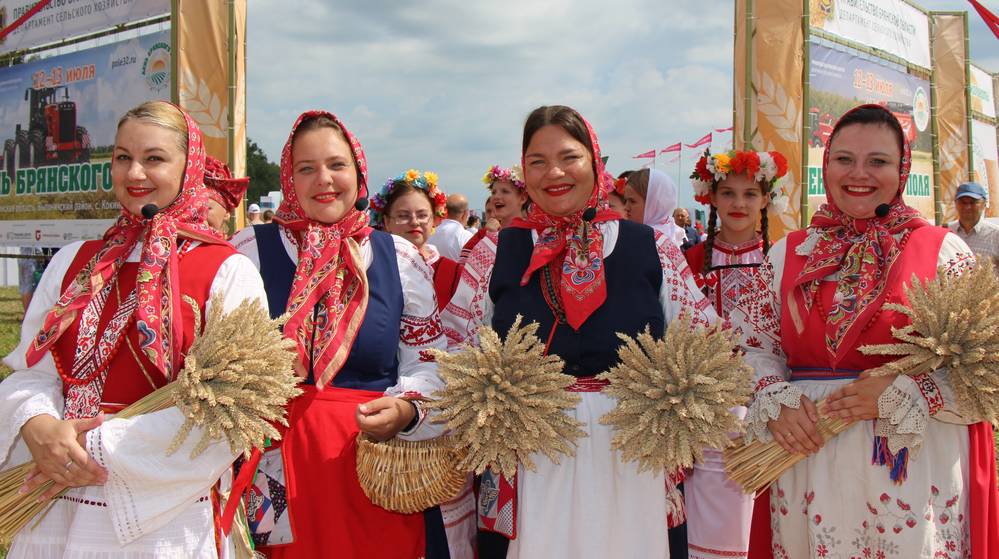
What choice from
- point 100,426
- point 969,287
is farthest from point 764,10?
point 100,426

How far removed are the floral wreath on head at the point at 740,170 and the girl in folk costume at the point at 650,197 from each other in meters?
0.61

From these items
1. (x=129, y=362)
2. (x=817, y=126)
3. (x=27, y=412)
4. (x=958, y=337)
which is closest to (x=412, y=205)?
(x=129, y=362)

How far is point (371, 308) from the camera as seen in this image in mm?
2699

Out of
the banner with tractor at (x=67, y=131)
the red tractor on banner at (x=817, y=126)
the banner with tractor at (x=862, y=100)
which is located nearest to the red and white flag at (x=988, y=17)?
the banner with tractor at (x=862, y=100)

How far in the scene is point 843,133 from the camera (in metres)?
2.72

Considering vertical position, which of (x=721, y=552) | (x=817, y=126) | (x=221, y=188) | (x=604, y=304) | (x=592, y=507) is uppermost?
(x=817, y=126)

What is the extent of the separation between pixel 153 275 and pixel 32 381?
1.66ft

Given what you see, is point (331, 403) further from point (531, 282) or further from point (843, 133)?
point (843, 133)

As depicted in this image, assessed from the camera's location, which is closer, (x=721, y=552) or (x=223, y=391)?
(x=223, y=391)

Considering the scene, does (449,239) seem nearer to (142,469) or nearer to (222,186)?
(222,186)

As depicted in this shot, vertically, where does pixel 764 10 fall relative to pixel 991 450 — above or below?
above

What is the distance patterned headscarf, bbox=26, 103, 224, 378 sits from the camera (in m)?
2.24

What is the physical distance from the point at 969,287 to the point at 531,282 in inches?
54.5

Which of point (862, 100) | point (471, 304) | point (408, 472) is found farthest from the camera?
point (862, 100)
